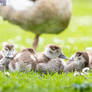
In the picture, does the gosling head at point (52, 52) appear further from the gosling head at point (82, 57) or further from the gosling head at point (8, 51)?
the gosling head at point (8, 51)

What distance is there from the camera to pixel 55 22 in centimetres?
749

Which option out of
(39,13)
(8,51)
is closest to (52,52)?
(8,51)

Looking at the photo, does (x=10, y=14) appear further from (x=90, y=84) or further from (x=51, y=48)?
(x=90, y=84)

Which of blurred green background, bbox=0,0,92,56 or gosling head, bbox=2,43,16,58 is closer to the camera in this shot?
gosling head, bbox=2,43,16,58

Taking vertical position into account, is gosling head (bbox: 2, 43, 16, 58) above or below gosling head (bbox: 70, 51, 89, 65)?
above

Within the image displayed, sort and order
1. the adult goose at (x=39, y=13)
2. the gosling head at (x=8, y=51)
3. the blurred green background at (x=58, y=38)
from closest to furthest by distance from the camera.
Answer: the gosling head at (x=8, y=51)
the adult goose at (x=39, y=13)
the blurred green background at (x=58, y=38)

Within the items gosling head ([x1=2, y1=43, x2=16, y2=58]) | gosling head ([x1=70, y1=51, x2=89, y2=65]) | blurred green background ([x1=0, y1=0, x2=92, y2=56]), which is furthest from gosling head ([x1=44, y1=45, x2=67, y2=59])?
blurred green background ([x1=0, y1=0, x2=92, y2=56])

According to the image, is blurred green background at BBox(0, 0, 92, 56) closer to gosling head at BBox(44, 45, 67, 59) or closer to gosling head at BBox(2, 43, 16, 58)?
gosling head at BBox(44, 45, 67, 59)

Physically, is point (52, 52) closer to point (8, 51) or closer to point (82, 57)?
point (82, 57)

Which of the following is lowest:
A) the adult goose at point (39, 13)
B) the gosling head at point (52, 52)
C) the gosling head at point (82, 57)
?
the gosling head at point (82, 57)

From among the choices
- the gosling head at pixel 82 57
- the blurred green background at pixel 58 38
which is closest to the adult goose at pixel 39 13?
the blurred green background at pixel 58 38

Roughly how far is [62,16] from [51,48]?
196 centimetres

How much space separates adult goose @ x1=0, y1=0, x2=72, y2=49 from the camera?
727 centimetres

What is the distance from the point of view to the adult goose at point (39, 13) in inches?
286
